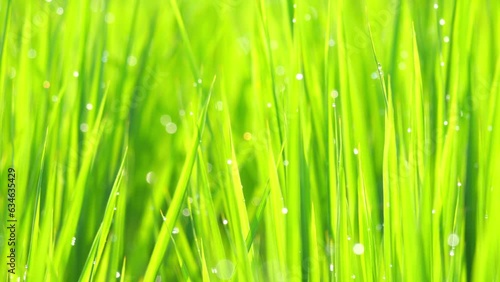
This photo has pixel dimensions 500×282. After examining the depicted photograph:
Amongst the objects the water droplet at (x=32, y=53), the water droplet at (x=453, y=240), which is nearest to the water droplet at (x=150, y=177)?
the water droplet at (x=32, y=53)

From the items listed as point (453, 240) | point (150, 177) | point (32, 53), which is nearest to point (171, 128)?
point (150, 177)

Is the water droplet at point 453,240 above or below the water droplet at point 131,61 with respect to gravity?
below

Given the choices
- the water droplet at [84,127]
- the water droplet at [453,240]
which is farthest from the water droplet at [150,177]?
the water droplet at [453,240]

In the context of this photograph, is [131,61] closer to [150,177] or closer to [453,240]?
[150,177]

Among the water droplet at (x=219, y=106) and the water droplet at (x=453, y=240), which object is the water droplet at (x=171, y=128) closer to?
the water droplet at (x=219, y=106)

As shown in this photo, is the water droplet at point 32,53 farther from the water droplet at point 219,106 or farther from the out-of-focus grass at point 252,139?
the water droplet at point 219,106

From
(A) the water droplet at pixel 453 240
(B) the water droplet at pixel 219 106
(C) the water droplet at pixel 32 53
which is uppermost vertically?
(C) the water droplet at pixel 32 53

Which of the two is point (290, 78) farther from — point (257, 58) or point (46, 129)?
point (46, 129)
